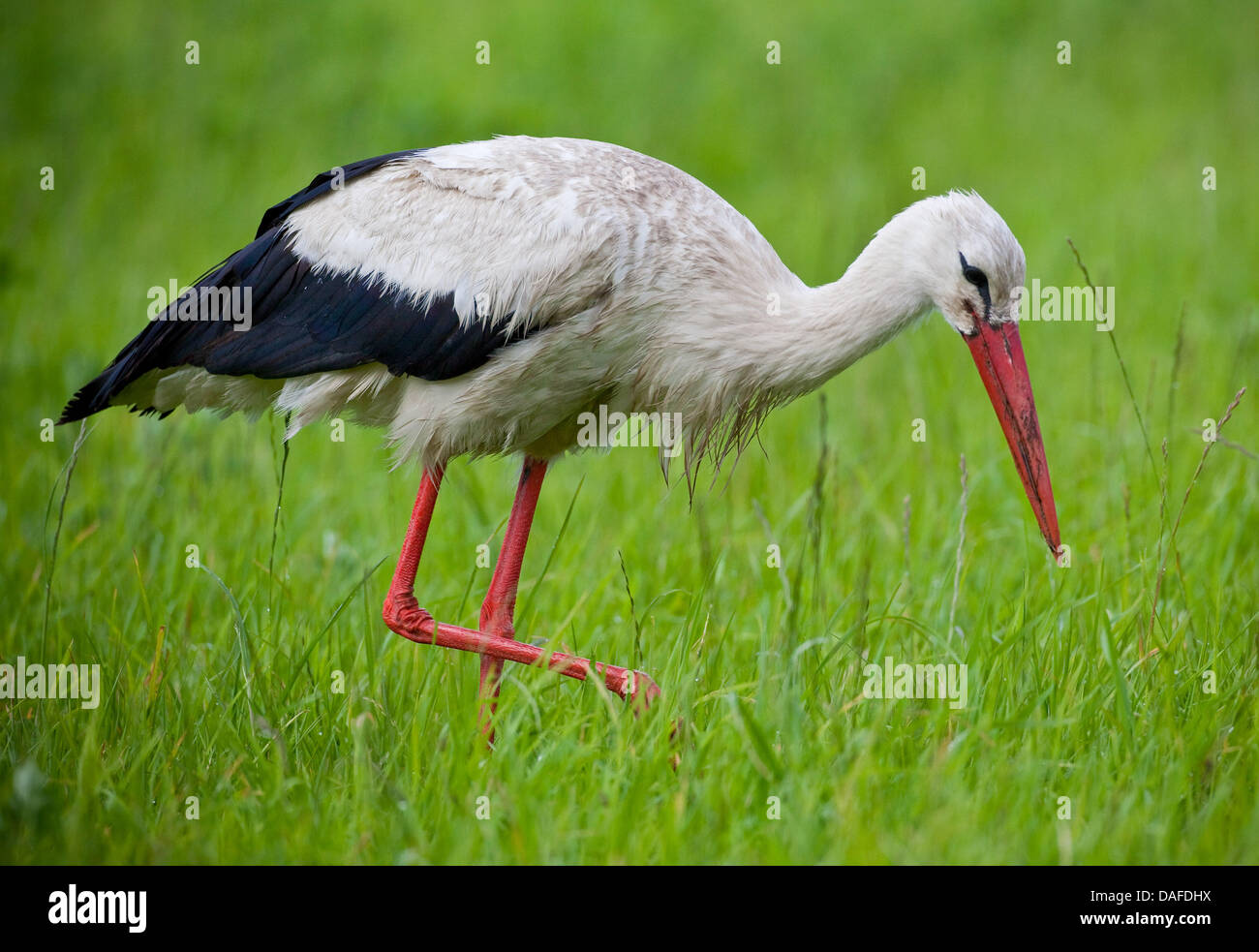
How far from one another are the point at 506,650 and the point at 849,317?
58.5 inches

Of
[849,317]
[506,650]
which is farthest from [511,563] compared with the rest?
[849,317]

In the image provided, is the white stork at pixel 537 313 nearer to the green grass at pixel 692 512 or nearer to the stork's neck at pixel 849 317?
the stork's neck at pixel 849 317

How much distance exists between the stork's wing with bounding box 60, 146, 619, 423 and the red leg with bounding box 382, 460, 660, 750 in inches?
21.5

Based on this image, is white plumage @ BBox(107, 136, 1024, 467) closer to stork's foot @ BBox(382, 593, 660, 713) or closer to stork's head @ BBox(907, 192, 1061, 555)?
stork's head @ BBox(907, 192, 1061, 555)

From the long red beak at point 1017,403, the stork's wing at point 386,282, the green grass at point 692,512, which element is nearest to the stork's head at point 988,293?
the long red beak at point 1017,403

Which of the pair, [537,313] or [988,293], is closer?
[988,293]

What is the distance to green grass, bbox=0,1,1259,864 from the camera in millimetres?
3480

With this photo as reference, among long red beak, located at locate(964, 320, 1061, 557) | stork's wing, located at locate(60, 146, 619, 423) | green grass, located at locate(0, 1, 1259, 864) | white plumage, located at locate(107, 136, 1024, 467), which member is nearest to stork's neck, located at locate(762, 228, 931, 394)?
white plumage, located at locate(107, 136, 1024, 467)

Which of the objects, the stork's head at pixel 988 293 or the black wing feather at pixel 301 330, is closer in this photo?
the stork's head at pixel 988 293

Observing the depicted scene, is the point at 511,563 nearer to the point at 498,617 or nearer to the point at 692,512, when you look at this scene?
the point at 498,617

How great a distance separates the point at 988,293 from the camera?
3.85 meters

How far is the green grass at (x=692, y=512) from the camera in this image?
3.48 m
